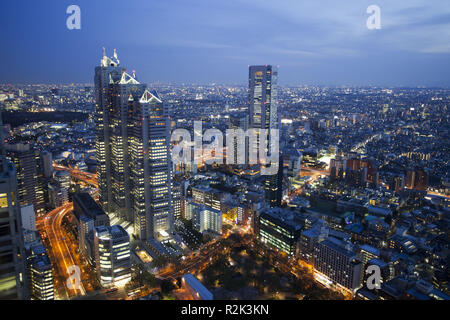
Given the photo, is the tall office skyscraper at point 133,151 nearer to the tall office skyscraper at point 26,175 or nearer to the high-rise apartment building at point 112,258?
the high-rise apartment building at point 112,258

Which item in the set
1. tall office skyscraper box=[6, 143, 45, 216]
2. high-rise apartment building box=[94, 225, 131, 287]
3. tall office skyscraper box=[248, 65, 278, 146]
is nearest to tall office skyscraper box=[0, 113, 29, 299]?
high-rise apartment building box=[94, 225, 131, 287]

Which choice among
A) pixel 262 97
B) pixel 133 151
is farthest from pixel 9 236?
pixel 262 97

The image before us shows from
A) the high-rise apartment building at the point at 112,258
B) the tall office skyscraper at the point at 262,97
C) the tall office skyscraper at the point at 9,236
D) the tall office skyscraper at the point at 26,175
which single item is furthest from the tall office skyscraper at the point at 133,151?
the tall office skyscraper at the point at 262,97

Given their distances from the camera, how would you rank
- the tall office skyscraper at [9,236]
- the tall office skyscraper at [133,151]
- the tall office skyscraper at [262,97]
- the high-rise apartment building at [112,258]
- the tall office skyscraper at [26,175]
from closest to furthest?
the tall office skyscraper at [9,236] → the high-rise apartment building at [112,258] → the tall office skyscraper at [133,151] → the tall office skyscraper at [26,175] → the tall office skyscraper at [262,97]

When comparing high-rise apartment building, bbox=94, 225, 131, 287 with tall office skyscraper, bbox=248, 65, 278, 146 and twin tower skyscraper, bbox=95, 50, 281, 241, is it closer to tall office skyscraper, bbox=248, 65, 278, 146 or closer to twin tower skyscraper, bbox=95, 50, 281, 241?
twin tower skyscraper, bbox=95, 50, 281, 241

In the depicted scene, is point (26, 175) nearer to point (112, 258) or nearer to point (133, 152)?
point (133, 152)
